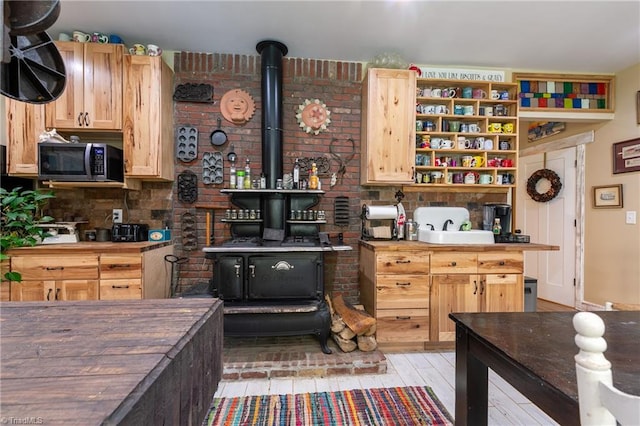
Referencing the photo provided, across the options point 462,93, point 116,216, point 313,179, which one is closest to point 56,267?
point 116,216

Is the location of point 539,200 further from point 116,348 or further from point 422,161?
point 116,348

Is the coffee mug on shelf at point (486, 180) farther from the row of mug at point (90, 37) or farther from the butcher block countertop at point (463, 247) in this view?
the row of mug at point (90, 37)

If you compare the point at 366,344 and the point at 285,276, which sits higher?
the point at 285,276

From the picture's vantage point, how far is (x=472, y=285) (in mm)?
2461

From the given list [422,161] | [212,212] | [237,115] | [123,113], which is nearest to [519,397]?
[422,161]

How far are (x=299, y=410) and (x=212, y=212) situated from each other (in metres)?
1.96

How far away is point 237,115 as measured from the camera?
2861 mm

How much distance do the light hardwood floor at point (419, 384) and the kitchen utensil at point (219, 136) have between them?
2.17 m

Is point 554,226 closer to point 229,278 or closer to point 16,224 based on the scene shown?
point 229,278

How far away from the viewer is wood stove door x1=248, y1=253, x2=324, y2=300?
2213 millimetres

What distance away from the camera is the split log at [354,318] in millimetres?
2262

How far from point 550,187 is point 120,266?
5.17 metres

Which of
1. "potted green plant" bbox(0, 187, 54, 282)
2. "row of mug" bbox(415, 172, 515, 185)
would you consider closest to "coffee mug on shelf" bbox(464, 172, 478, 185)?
"row of mug" bbox(415, 172, 515, 185)

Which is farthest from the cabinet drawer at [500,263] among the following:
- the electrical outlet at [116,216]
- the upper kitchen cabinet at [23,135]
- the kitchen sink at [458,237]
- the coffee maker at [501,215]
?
the upper kitchen cabinet at [23,135]
